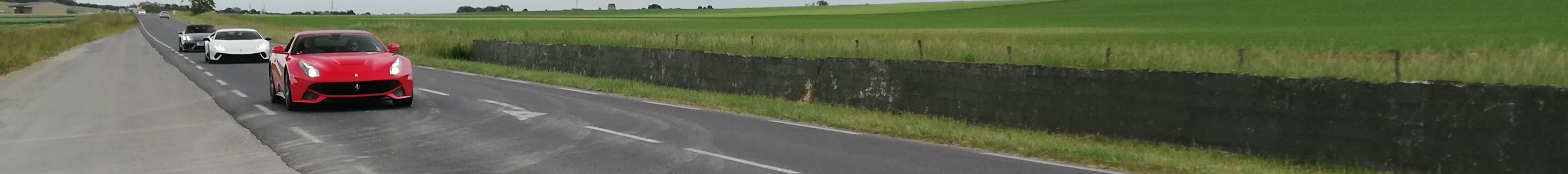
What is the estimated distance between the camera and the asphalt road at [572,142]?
374 inches

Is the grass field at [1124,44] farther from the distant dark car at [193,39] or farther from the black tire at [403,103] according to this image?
the distant dark car at [193,39]

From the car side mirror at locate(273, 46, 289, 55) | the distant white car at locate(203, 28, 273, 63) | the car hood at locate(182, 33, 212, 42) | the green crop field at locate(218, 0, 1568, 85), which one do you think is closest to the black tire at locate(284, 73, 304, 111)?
the car side mirror at locate(273, 46, 289, 55)

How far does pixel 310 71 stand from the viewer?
1453 cm

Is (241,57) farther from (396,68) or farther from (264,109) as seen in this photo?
(396,68)

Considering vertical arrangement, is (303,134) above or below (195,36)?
above

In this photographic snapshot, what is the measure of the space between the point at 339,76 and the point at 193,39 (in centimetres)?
2533

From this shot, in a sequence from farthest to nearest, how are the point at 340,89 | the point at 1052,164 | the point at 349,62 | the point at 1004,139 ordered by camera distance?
the point at 349,62 → the point at 340,89 → the point at 1004,139 → the point at 1052,164

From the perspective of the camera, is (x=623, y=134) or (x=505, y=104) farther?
(x=505, y=104)

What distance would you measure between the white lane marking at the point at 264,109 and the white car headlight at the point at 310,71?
51 cm

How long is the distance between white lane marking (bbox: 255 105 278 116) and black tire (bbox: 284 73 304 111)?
0.55 ft

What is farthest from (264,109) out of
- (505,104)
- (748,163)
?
(748,163)

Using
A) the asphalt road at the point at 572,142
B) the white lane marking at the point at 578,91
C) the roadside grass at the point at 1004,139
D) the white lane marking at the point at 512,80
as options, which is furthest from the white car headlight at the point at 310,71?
the white lane marking at the point at 512,80

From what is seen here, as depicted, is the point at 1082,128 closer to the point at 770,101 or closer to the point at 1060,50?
the point at 770,101

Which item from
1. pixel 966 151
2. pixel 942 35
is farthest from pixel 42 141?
pixel 942 35
